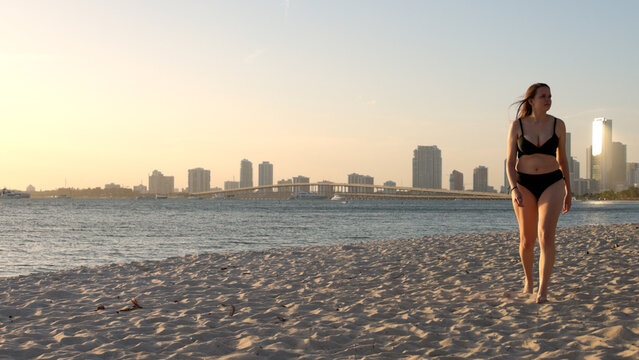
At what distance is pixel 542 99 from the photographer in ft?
13.5

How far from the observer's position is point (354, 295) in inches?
195

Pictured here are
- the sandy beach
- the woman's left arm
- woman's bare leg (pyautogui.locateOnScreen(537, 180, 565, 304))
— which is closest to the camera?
the sandy beach

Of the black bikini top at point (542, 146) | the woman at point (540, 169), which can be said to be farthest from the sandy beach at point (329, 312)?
the black bikini top at point (542, 146)

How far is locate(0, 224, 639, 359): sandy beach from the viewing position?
319 cm

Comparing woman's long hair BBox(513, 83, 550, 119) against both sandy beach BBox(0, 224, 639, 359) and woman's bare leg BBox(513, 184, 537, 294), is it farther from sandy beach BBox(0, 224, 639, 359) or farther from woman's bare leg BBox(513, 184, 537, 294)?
sandy beach BBox(0, 224, 639, 359)

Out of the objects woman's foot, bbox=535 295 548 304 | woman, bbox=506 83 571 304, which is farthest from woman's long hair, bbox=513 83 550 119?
woman's foot, bbox=535 295 548 304

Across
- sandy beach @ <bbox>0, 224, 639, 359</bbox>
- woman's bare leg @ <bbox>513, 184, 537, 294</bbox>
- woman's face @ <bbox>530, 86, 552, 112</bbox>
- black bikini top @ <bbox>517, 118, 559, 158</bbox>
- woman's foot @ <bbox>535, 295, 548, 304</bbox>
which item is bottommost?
sandy beach @ <bbox>0, 224, 639, 359</bbox>

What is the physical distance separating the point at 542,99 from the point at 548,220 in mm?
988

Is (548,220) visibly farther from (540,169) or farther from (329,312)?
(329,312)

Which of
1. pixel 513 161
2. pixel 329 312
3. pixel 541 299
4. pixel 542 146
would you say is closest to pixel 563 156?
pixel 542 146

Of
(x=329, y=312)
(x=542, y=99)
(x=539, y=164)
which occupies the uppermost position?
(x=542, y=99)

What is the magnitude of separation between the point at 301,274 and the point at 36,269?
256 inches

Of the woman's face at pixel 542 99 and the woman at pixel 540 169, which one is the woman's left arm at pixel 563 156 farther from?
the woman's face at pixel 542 99

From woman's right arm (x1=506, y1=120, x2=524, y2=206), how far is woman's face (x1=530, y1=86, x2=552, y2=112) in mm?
232
